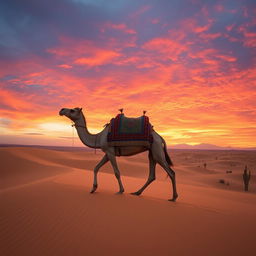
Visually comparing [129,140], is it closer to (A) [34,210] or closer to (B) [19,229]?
(A) [34,210]

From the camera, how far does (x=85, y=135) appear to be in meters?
7.02

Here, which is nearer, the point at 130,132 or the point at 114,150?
the point at 130,132

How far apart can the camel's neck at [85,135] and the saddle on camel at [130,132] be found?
0.65 meters

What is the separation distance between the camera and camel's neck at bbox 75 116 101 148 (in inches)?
271

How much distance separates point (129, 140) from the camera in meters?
6.33

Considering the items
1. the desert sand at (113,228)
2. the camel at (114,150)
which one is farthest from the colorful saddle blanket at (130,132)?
the desert sand at (113,228)

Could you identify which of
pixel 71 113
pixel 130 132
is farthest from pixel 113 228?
pixel 71 113

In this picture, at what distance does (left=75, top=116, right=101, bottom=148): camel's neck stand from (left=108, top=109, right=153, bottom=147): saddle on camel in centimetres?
65

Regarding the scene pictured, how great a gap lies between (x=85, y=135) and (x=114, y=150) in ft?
3.94

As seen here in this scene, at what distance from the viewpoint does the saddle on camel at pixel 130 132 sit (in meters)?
6.29

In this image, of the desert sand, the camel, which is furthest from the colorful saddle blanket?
the desert sand

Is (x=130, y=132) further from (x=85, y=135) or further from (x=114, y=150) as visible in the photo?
(x=85, y=135)

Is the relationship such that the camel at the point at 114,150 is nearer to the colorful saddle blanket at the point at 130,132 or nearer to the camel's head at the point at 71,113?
the camel's head at the point at 71,113

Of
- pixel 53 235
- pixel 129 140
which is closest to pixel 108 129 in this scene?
pixel 129 140
